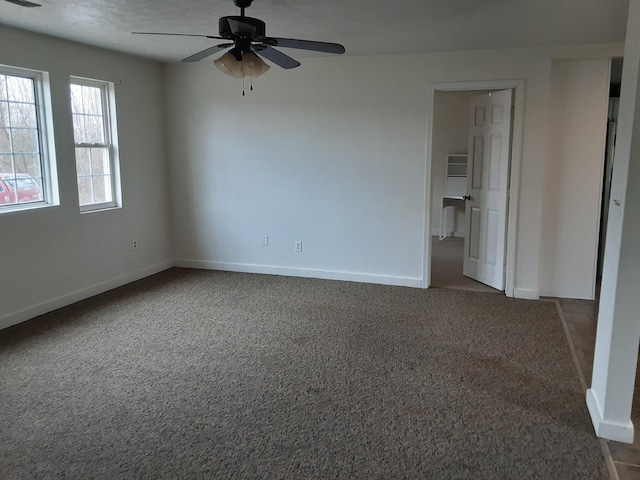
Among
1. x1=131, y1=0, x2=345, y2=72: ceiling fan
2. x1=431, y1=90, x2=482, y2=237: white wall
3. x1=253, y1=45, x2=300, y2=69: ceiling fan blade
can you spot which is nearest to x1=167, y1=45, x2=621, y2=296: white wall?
x1=253, y1=45, x2=300, y2=69: ceiling fan blade

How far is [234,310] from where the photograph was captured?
475cm

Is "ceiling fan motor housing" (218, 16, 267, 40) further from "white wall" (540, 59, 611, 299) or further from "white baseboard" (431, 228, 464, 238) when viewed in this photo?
"white baseboard" (431, 228, 464, 238)

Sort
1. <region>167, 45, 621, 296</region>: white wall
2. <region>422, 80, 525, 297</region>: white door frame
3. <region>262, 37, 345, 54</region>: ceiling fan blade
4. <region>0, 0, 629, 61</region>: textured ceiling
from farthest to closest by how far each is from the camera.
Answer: <region>167, 45, 621, 296</region>: white wall, <region>422, 80, 525, 297</region>: white door frame, <region>0, 0, 629, 61</region>: textured ceiling, <region>262, 37, 345, 54</region>: ceiling fan blade

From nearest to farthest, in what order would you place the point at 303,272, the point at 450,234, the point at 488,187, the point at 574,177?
the point at 574,177, the point at 488,187, the point at 303,272, the point at 450,234

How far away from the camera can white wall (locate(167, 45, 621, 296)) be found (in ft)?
16.5

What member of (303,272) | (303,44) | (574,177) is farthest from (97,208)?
(574,177)

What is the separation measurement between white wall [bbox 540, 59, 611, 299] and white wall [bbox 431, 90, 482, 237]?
347cm

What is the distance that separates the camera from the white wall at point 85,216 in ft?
14.3

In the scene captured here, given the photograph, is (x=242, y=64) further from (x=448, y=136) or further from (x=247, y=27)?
(x=448, y=136)

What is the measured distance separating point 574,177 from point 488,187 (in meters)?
0.84

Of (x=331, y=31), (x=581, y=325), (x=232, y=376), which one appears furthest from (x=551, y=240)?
(x=232, y=376)

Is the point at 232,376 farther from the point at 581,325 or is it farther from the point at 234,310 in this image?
the point at 581,325

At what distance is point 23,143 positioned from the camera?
4.47m

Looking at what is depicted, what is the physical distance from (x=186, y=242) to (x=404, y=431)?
443 cm
